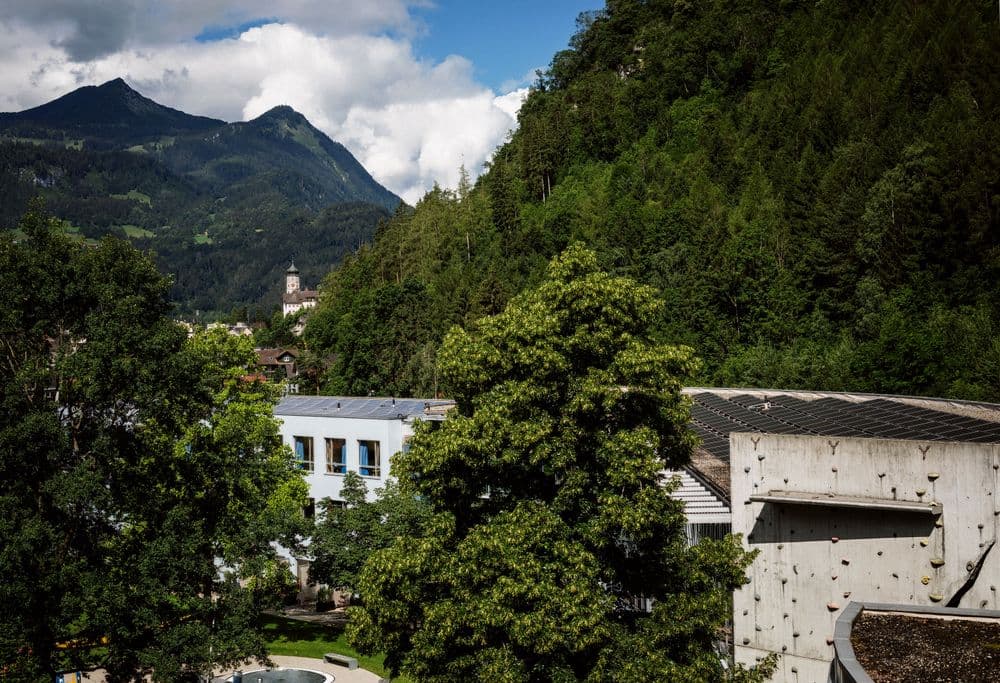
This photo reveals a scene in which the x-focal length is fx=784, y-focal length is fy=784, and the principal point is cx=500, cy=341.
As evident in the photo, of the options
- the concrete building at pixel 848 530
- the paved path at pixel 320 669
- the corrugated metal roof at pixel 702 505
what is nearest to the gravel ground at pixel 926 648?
the concrete building at pixel 848 530

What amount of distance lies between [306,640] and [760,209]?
61.9 meters

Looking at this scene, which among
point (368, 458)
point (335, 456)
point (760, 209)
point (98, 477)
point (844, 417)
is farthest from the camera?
point (760, 209)

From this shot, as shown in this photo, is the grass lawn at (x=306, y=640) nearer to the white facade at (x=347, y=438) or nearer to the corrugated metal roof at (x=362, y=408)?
the white facade at (x=347, y=438)

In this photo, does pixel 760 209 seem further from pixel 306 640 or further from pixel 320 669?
pixel 320 669

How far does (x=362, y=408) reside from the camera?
131 ft

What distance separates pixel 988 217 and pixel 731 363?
68.7 feet

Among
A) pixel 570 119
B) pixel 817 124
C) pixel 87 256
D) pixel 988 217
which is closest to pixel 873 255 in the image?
pixel 988 217

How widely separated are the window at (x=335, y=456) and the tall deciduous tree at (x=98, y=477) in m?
15.7

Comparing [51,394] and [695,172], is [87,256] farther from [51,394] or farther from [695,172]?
[695,172]

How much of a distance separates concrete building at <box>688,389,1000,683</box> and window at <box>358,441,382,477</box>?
22096mm

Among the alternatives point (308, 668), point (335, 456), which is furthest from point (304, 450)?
point (308, 668)

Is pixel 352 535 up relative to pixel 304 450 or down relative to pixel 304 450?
down

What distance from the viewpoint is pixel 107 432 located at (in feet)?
62.5

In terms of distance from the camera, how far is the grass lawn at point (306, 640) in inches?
1079
